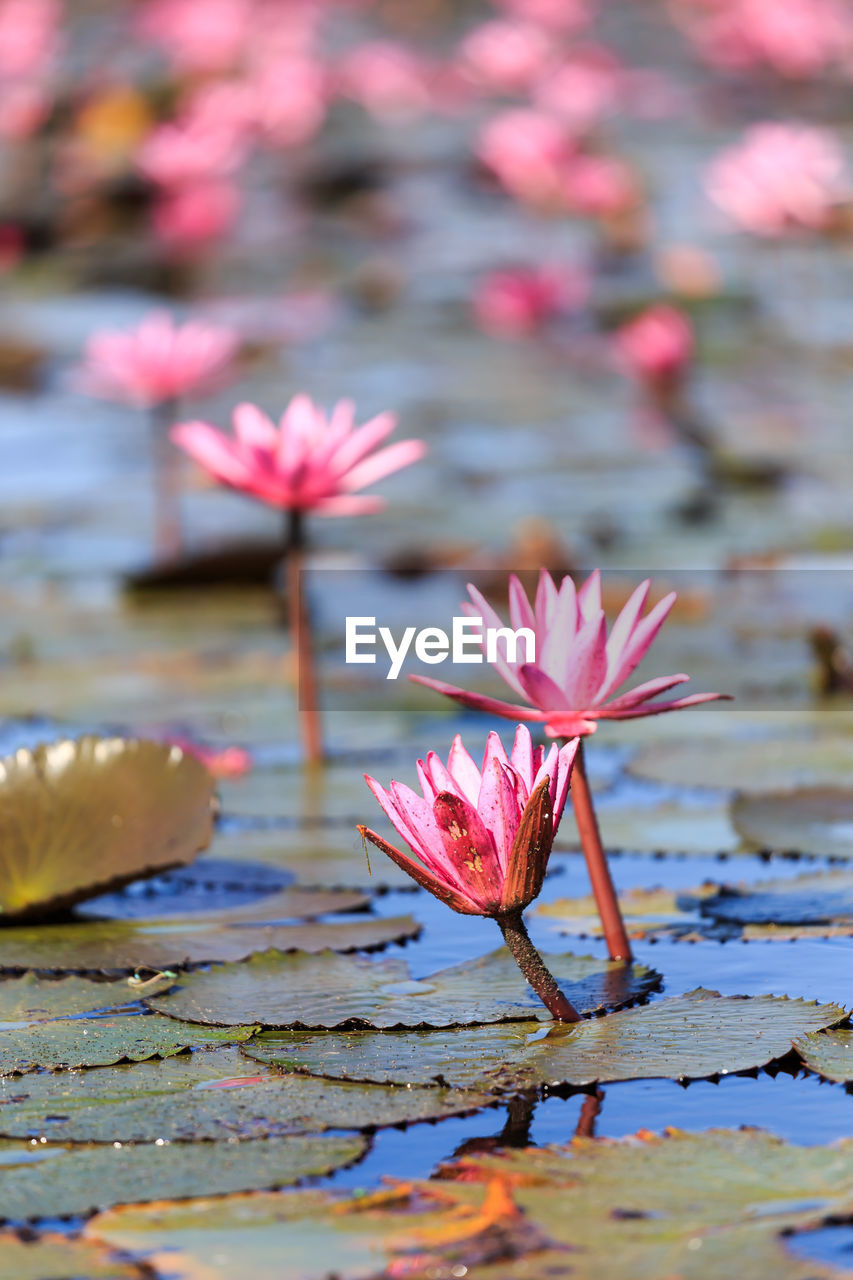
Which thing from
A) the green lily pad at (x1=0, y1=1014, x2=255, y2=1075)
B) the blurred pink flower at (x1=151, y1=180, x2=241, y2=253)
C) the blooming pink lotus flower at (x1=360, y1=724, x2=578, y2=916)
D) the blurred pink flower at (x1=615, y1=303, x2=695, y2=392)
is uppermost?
the blurred pink flower at (x1=151, y1=180, x2=241, y2=253)

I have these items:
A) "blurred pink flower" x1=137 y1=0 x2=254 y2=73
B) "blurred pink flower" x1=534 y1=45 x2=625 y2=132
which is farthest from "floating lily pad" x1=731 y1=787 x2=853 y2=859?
"blurred pink flower" x1=137 y1=0 x2=254 y2=73

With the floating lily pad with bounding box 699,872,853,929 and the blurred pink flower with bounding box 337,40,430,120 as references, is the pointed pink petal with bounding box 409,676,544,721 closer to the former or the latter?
the floating lily pad with bounding box 699,872,853,929

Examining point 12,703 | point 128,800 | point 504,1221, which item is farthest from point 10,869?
point 12,703

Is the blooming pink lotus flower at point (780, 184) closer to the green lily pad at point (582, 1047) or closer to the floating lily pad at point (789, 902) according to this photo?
the floating lily pad at point (789, 902)

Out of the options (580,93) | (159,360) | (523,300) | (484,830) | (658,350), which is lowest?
(484,830)

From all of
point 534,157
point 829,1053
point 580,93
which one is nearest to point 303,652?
point 829,1053

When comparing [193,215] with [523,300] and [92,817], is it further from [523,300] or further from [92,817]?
[92,817]

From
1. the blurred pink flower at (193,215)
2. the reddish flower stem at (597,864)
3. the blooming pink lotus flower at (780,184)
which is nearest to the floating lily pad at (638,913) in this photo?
the reddish flower stem at (597,864)
